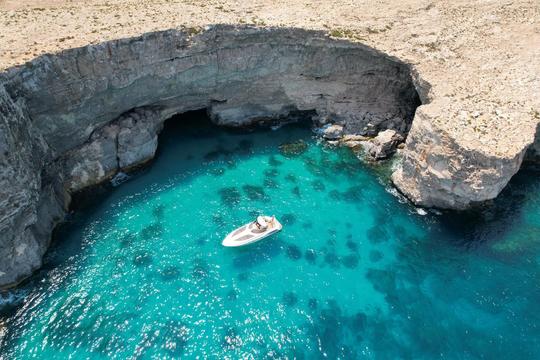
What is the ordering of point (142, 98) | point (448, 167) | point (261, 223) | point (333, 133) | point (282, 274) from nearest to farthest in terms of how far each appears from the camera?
point (282, 274) < point (448, 167) < point (261, 223) < point (142, 98) < point (333, 133)

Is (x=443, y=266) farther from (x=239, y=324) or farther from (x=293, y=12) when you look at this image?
(x=293, y=12)

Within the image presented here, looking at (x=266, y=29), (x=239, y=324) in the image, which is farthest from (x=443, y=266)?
(x=266, y=29)

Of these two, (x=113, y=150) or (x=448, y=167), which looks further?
(x=113, y=150)

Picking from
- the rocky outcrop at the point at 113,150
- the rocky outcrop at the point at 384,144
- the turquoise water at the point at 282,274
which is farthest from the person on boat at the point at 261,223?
the rocky outcrop at the point at 384,144

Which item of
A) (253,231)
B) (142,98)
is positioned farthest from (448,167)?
(142,98)

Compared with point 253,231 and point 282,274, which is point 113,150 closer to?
point 253,231
